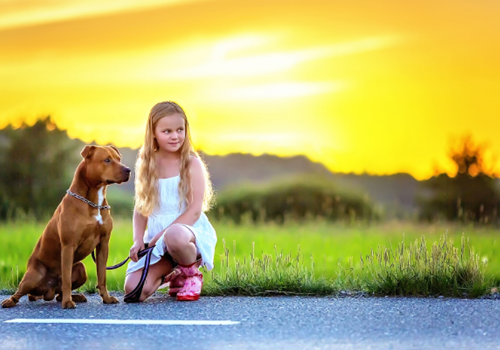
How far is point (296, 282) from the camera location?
5375 millimetres

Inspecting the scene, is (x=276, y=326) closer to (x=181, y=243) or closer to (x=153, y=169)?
(x=181, y=243)

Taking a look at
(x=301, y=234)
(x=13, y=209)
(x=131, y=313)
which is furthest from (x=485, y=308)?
(x=13, y=209)

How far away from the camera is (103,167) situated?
480cm

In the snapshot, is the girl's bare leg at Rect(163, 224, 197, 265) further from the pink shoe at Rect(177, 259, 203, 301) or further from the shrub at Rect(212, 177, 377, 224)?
the shrub at Rect(212, 177, 377, 224)

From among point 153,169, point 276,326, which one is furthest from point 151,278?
point 276,326

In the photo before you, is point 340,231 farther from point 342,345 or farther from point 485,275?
point 342,345

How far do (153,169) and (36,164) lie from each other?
1476 centimetres

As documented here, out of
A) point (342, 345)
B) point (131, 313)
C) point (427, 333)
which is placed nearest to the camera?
point (342, 345)

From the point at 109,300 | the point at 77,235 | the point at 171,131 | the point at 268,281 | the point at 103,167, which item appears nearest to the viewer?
the point at 77,235

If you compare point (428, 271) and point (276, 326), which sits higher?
point (428, 271)

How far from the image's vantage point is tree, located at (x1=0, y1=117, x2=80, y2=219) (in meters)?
18.4

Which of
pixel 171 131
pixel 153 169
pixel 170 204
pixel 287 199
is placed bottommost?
pixel 287 199

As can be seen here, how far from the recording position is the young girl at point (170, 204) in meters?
5.11

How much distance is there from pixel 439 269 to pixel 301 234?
25.3ft
